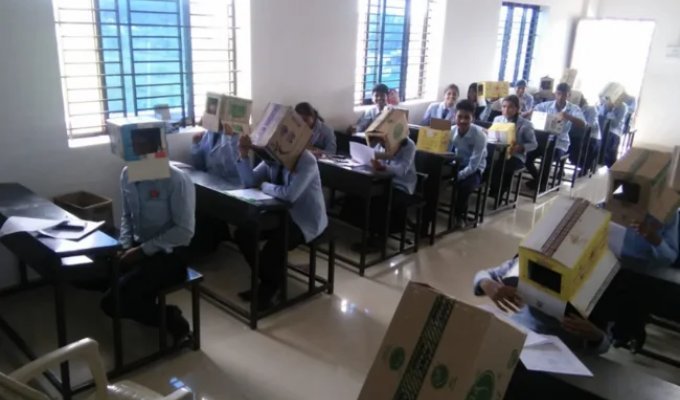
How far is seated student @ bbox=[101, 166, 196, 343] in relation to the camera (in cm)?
267

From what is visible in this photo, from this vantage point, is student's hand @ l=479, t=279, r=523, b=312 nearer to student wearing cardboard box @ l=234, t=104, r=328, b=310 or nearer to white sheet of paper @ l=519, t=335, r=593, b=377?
white sheet of paper @ l=519, t=335, r=593, b=377

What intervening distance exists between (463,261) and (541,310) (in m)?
2.60

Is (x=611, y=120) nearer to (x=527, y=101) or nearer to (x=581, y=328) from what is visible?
(x=527, y=101)

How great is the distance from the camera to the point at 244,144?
3355 millimetres

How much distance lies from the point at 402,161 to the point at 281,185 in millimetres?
1147

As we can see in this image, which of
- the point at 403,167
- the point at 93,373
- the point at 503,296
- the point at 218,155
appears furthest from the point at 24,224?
the point at 403,167

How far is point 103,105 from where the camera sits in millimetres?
3787

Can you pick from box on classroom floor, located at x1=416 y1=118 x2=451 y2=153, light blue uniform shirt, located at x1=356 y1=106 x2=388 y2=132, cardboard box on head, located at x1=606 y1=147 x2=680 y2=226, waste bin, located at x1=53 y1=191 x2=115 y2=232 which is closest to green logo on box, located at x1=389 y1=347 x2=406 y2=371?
cardboard box on head, located at x1=606 y1=147 x2=680 y2=226

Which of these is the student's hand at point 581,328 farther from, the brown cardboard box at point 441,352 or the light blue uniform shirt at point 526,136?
the light blue uniform shirt at point 526,136

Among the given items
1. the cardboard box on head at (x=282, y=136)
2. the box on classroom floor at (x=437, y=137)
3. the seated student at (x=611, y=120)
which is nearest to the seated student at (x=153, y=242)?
the cardboard box on head at (x=282, y=136)

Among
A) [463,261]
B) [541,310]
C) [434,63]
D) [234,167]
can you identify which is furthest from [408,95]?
[541,310]

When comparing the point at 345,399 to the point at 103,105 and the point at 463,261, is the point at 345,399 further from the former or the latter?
the point at 103,105

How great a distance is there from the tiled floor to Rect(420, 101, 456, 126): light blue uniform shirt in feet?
7.98

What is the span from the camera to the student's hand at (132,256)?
2646 millimetres
